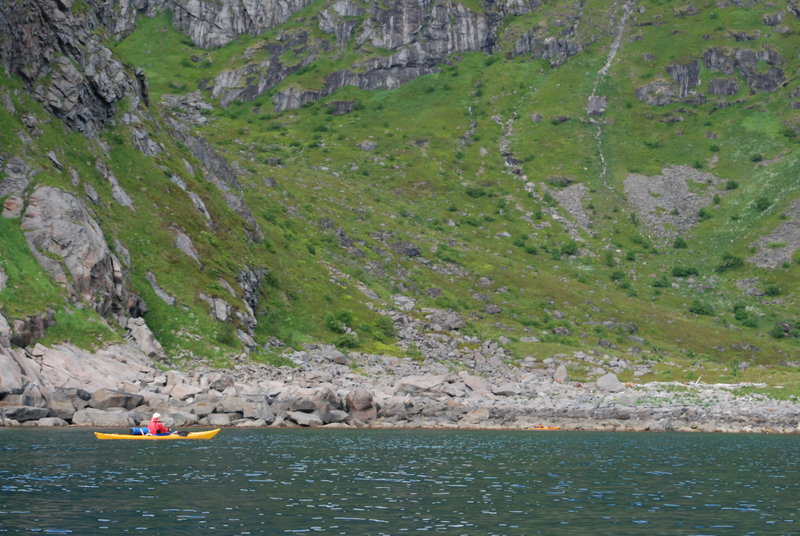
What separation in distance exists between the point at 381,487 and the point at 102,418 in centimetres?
3336

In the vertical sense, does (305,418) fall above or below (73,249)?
below

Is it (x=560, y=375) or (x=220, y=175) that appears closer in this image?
(x=560, y=375)

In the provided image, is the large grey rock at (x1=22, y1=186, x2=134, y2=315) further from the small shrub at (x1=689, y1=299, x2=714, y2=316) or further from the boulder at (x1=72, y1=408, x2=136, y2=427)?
the small shrub at (x1=689, y1=299, x2=714, y2=316)

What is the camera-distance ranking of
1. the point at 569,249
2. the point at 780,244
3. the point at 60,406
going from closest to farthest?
1. the point at 60,406
2. the point at 780,244
3. the point at 569,249

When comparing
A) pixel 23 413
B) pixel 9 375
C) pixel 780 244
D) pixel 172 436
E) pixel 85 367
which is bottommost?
pixel 172 436

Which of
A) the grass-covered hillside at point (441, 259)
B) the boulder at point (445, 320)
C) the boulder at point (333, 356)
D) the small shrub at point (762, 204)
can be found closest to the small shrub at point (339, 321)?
the grass-covered hillside at point (441, 259)

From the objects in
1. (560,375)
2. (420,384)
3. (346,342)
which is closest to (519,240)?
(560,375)

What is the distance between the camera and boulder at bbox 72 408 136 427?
5891 cm

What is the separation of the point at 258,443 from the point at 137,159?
196 ft

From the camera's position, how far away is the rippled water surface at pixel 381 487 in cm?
2630

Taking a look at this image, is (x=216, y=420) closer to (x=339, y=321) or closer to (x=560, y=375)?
(x=339, y=321)

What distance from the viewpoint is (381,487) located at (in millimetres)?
35062

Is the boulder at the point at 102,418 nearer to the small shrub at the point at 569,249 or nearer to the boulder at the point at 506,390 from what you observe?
the boulder at the point at 506,390

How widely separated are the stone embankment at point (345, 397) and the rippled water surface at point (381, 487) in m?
6.53
